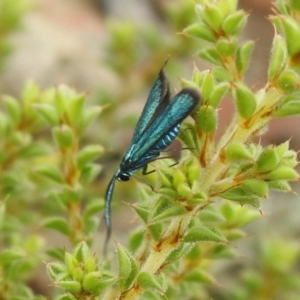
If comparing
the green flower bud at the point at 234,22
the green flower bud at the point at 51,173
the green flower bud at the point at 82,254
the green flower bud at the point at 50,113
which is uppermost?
the green flower bud at the point at 234,22

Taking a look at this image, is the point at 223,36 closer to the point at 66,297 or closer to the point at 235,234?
the point at 235,234

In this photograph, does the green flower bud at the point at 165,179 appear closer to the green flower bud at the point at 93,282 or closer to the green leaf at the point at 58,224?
the green flower bud at the point at 93,282

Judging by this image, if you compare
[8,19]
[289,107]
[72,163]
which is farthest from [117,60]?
[289,107]

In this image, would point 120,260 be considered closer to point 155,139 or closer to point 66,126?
point 155,139

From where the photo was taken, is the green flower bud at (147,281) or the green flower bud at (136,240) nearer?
the green flower bud at (147,281)

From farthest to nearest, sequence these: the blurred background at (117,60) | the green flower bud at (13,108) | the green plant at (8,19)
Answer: the blurred background at (117,60), the green plant at (8,19), the green flower bud at (13,108)

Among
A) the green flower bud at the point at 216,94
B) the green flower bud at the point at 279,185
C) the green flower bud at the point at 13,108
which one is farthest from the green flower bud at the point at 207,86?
the green flower bud at the point at 13,108

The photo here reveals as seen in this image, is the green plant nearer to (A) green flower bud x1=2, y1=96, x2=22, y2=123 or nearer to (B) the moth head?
(A) green flower bud x1=2, y1=96, x2=22, y2=123
